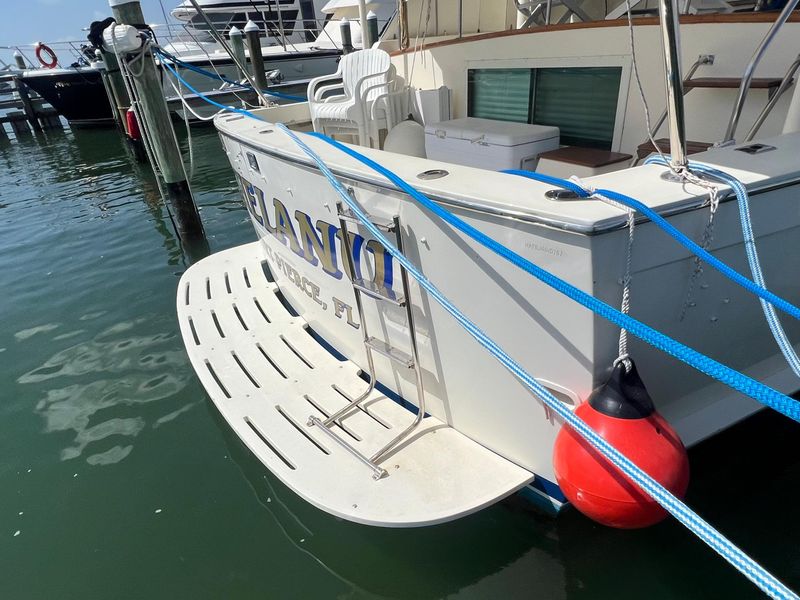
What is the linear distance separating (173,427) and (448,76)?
3.20m

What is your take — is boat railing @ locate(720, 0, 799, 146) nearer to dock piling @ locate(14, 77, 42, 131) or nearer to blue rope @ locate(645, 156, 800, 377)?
blue rope @ locate(645, 156, 800, 377)

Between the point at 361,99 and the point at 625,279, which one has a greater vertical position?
the point at 361,99

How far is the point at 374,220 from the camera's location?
202cm

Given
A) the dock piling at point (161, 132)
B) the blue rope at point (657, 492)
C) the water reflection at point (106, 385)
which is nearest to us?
the blue rope at point (657, 492)

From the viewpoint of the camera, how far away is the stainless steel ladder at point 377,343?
2018 mm

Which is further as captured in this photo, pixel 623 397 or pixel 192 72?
pixel 192 72

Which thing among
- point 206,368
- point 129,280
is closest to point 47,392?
point 206,368

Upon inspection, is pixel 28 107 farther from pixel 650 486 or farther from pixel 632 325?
pixel 650 486

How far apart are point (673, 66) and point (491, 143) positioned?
165 centimetres

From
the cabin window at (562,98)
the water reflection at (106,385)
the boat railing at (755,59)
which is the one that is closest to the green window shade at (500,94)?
the cabin window at (562,98)

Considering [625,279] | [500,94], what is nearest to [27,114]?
[500,94]

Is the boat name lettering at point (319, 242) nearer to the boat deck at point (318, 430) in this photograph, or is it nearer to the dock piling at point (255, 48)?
the boat deck at point (318, 430)

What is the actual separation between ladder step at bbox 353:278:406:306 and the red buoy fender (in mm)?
847

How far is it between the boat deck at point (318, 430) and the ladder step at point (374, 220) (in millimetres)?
892
